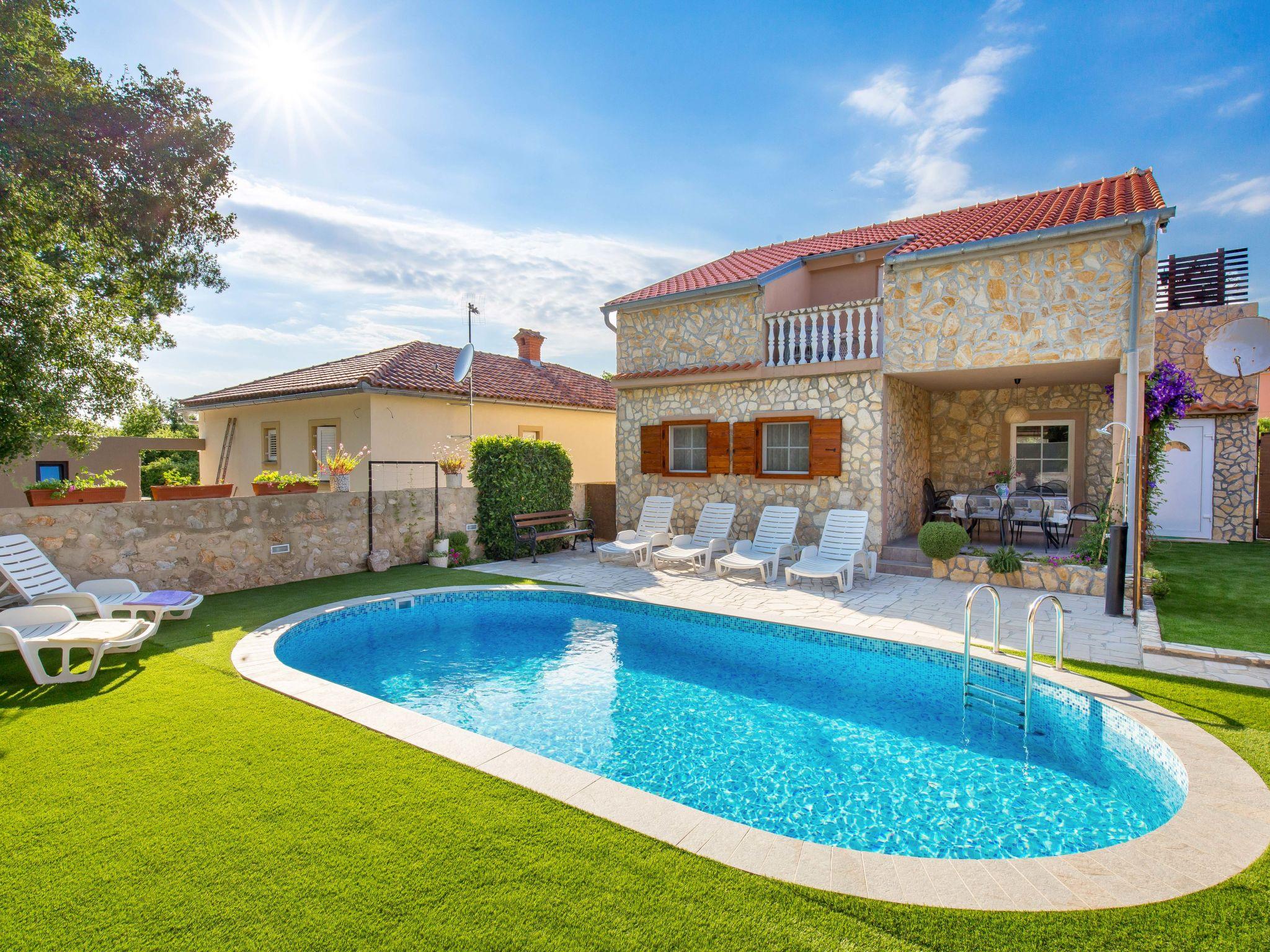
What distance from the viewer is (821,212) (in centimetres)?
1508

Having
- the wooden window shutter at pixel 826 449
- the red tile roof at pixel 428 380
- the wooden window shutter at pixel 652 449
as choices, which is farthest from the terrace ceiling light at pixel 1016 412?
the red tile roof at pixel 428 380

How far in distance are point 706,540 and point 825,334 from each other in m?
4.47

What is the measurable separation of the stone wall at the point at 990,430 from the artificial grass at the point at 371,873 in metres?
9.86

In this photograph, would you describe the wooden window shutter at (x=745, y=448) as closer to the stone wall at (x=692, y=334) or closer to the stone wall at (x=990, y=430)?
the stone wall at (x=692, y=334)

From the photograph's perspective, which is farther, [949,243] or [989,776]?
[949,243]

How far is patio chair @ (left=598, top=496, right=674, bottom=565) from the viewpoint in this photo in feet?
39.8

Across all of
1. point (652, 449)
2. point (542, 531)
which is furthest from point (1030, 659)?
point (542, 531)

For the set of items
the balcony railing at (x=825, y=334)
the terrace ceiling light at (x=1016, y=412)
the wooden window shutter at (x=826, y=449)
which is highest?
the balcony railing at (x=825, y=334)

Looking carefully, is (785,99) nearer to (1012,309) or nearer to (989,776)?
(1012,309)

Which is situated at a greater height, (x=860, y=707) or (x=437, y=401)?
(x=437, y=401)

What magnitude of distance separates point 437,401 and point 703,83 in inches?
365

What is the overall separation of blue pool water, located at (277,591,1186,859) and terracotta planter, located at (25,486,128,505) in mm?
4773

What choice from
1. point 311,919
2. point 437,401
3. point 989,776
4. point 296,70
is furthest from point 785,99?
point 311,919

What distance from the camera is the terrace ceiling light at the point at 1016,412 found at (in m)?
13.3
